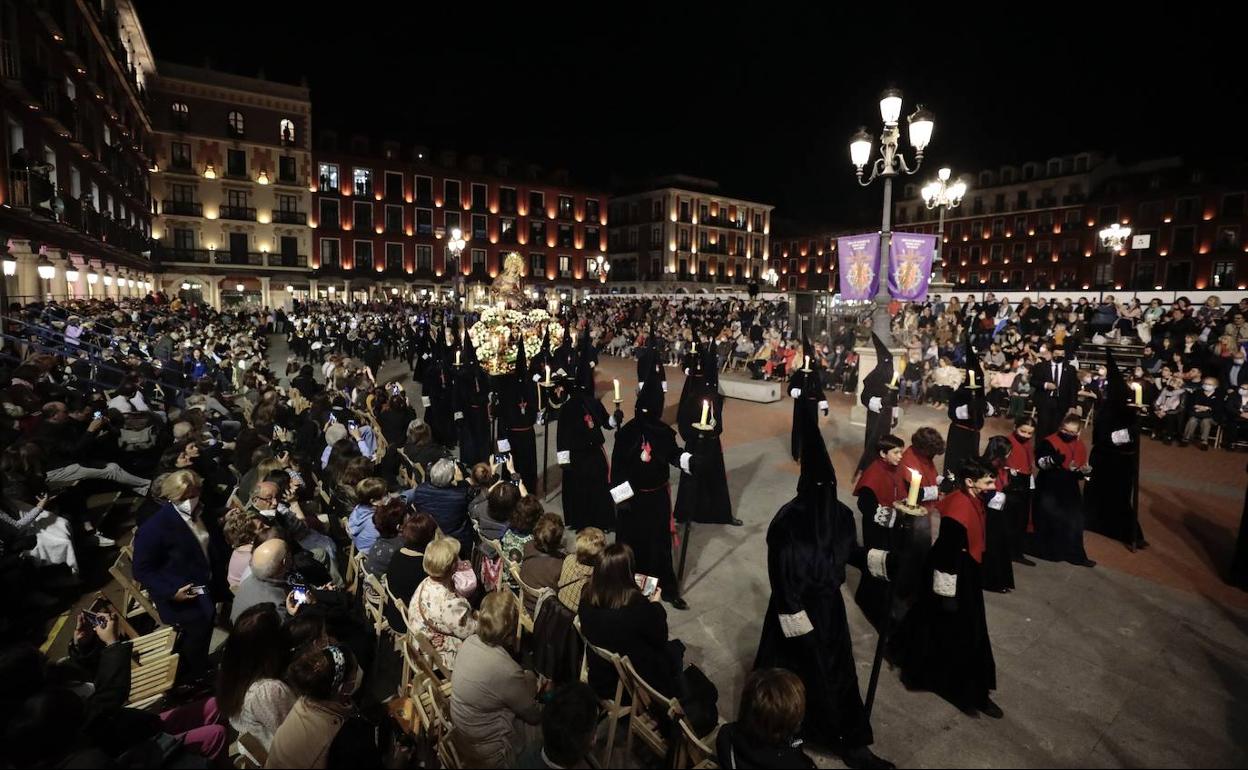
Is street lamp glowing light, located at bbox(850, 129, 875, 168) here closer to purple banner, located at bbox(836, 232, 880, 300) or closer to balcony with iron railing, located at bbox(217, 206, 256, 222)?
purple banner, located at bbox(836, 232, 880, 300)

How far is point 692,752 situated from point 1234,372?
570 inches

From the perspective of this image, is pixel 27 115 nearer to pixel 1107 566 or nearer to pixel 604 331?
pixel 604 331

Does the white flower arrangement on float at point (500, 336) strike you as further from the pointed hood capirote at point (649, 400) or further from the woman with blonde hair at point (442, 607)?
the woman with blonde hair at point (442, 607)

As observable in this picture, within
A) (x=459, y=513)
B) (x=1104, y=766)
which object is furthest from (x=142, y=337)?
(x=1104, y=766)

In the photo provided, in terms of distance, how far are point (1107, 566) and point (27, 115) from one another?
79.2 feet

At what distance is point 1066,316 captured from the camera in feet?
57.3

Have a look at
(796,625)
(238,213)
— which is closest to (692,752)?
(796,625)

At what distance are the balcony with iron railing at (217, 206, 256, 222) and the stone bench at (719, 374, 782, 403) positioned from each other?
41.6 metres

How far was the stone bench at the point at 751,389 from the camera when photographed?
612 inches

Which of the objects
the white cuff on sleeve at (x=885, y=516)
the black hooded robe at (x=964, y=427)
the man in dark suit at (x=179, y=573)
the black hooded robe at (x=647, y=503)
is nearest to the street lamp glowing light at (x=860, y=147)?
the black hooded robe at (x=964, y=427)

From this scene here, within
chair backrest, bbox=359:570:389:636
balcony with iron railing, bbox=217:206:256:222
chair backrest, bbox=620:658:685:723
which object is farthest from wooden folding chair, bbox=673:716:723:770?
balcony with iron railing, bbox=217:206:256:222

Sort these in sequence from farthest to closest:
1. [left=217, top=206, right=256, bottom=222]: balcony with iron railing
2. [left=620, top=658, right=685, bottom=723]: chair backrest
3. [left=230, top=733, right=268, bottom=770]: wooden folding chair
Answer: [left=217, top=206, right=256, bottom=222]: balcony with iron railing
[left=620, top=658, right=685, bottom=723]: chair backrest
[left=230, top=733, right=268, bottom=770]: wooden folding chair

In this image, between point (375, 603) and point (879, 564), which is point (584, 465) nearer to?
point (375, 603)

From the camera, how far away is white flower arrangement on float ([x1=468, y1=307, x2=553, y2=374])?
12.8 m
